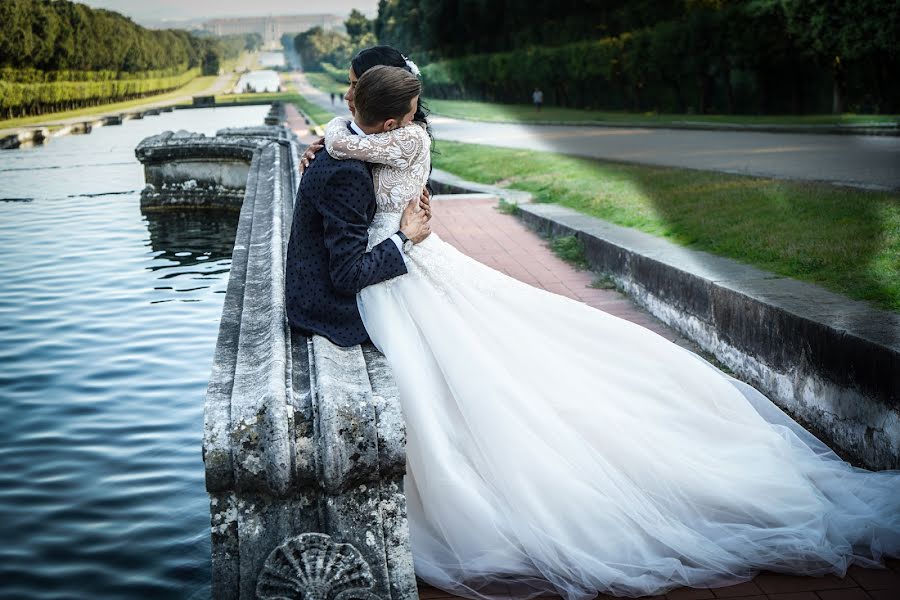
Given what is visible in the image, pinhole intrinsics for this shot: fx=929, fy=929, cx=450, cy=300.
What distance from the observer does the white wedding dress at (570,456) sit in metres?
2.85

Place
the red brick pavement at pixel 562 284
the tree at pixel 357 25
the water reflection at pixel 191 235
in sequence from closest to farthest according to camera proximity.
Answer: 1. the red brick pavement at pixel 562 284
2. the water reflection at pixel 191 235
3. the tree at pixel 357 25

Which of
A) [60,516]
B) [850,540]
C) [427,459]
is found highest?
[427,459]

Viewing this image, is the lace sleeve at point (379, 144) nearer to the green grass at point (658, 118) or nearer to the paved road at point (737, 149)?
the paved road at point (737, 149)

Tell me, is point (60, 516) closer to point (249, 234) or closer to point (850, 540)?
point (249, 234)

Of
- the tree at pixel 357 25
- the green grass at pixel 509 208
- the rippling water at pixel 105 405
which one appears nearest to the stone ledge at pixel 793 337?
the rippling water at pixel 105 405

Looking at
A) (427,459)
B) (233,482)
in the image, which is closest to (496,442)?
(427,459)

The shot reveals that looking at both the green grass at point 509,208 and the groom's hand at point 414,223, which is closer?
the groom's hand at point 414,223

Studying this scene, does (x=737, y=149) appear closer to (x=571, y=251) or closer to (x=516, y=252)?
(x=516, y=252)

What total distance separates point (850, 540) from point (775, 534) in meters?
0.25

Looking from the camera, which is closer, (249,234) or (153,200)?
(249,234)

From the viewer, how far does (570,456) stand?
119 inches

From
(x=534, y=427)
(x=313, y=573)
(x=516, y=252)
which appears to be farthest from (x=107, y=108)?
(x=313, y=573)

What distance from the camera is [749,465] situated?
3.27 m

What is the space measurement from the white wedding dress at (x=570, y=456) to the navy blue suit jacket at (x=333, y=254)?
0.07 metres
